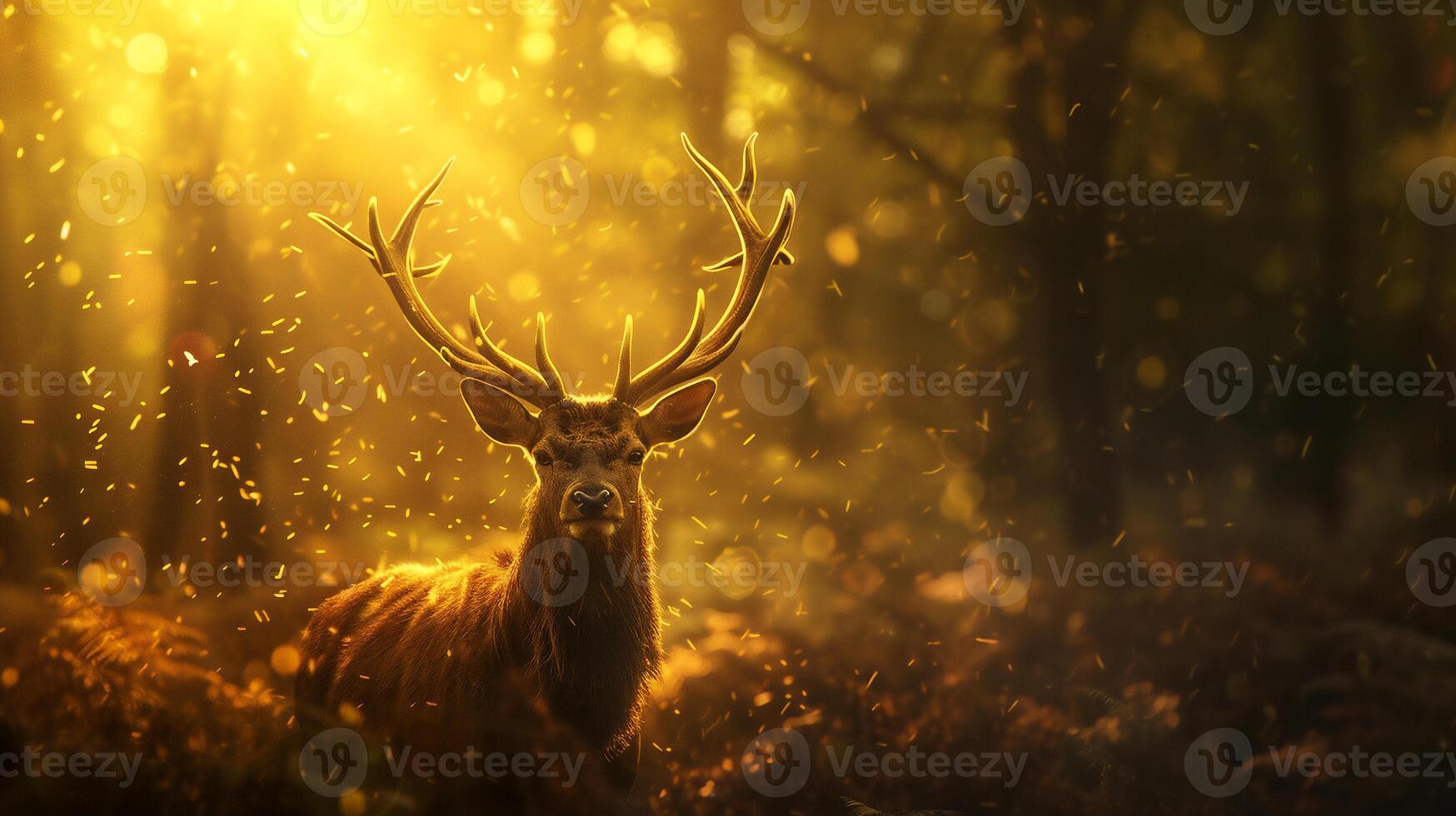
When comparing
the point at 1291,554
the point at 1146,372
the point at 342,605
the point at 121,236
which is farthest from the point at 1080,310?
the point at 121,236

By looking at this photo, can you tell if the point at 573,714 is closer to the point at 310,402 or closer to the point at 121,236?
the point at 310,402

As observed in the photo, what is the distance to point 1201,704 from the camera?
6.67 meters

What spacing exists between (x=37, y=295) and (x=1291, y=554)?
9715mm
